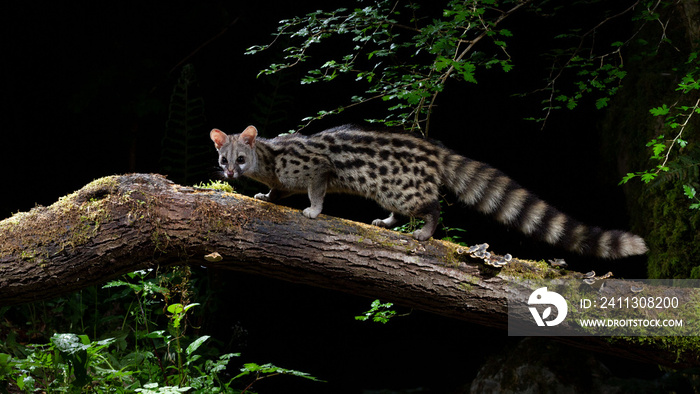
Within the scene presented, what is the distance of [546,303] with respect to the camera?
131 inches

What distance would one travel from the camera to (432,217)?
11.9ft

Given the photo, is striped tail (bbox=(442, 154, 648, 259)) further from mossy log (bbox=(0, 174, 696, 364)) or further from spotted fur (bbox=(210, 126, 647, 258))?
mossy log (bbox=(0, 174, 696, 364))

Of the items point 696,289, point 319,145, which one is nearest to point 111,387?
point 319,145

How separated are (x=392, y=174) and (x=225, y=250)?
114 cm

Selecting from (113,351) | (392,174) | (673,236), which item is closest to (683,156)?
(673,236)

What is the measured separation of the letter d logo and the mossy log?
139 mm

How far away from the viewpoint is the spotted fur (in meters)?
3.65

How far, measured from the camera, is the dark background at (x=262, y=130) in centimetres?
571

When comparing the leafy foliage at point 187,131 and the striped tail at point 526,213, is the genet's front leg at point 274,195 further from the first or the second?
the leafy foliage at point 187,131

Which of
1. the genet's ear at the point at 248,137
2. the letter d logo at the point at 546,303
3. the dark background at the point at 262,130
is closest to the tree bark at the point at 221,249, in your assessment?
the letter d logo at the point at 546,303

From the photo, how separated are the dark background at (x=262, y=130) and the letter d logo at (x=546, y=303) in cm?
224

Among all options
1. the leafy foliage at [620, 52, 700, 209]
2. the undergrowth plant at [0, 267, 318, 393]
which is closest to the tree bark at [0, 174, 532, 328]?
the undergrowth plant at [0, 267, 318, 393]

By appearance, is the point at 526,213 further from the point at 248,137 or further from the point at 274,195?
the point at 248,137

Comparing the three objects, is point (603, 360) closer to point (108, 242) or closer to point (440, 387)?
point (440, 387)
